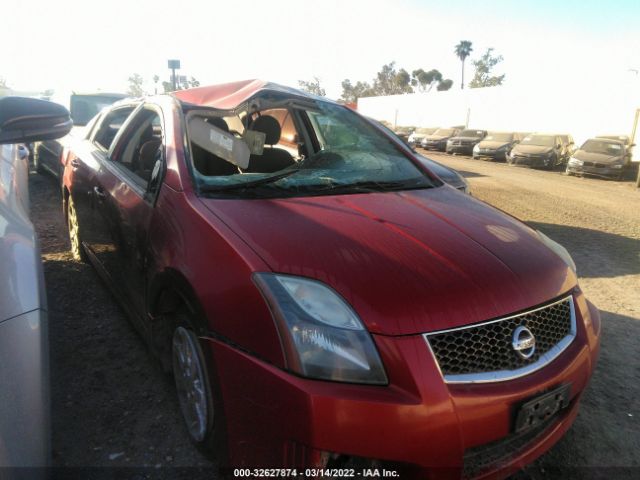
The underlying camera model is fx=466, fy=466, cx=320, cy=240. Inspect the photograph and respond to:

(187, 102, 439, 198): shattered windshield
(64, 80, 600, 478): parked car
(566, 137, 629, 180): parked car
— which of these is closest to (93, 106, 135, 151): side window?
(187, 102, 439, 198): shattered windshield

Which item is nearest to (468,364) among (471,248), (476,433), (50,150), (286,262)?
(476,433)

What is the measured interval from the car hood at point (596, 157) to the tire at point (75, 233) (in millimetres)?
15872

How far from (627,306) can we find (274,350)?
366 centimetres

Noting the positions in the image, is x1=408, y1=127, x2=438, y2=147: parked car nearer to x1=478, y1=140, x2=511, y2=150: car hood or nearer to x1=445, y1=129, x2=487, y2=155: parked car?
x1=445, y1=129, x2=487, y2=155: parked car

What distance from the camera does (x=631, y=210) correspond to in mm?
9047

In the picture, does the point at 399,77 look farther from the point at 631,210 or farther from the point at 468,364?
the point at 468,364

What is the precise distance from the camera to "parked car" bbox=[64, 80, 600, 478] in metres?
1.40

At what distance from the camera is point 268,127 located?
125 inches

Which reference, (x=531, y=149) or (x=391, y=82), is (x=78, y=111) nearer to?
(x=531, y=149)

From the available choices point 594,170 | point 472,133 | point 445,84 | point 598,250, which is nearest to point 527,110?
point 472,133

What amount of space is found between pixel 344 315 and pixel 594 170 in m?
16.6

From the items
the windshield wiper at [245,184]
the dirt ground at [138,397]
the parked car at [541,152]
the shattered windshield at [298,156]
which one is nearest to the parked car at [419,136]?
the parked car at [541,152]

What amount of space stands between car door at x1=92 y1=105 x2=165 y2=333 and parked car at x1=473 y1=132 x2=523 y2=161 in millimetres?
18132

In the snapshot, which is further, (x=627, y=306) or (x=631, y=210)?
(x=631, y=210)
